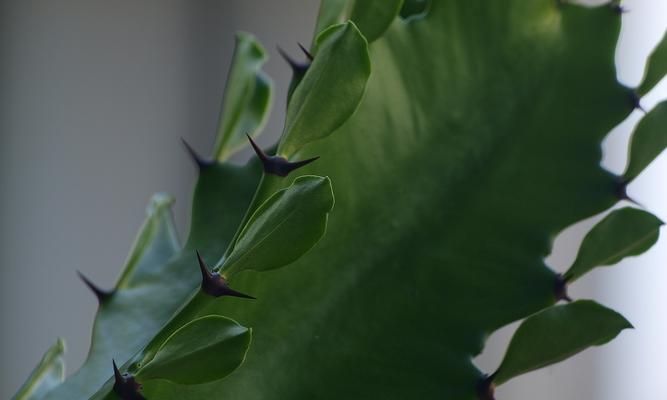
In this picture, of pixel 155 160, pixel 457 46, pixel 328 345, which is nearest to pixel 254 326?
pixel 328 345

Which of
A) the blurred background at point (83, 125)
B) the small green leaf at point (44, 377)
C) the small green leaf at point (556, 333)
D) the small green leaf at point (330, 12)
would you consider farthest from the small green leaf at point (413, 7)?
the blurred background at point (83, 125)

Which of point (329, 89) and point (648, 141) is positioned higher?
point (329, 89)

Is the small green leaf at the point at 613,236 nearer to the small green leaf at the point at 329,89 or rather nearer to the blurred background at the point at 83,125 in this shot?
the small green leaf at the point at 329,89

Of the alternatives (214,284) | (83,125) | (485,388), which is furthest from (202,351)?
(83,125)

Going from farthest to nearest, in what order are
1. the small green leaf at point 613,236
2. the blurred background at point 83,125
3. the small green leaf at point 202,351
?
the blurred background at point 83,125, the small green leaf at point 613,236, the small green leaf at point 202,351

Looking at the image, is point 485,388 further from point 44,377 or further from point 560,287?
point 44,377

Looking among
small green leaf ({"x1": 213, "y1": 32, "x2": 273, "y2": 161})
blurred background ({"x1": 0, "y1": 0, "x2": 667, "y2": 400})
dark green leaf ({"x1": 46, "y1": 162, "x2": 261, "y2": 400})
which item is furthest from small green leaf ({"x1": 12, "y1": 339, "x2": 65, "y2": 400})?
blurred background ({"x1": 0, "y1": 0, "x2": 667, "y2": 400})
